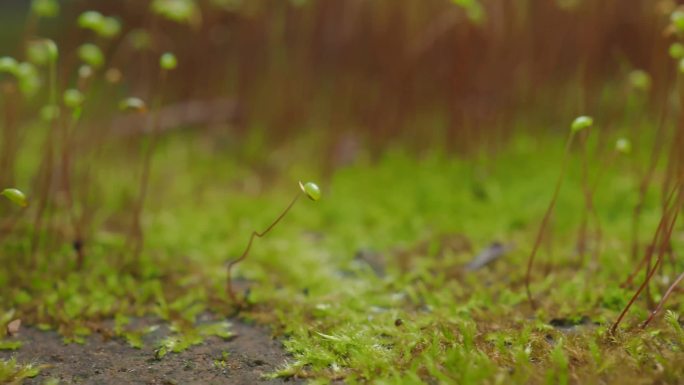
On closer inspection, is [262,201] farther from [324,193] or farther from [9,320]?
[9,320]

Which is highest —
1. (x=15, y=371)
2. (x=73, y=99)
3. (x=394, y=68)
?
(x=394, y=68)

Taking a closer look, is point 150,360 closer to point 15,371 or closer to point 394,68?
point 15,371

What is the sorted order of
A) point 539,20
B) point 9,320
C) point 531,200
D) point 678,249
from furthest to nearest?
1. point 539,20
2. point 531,200
3. point 678,249
4. point 9,320

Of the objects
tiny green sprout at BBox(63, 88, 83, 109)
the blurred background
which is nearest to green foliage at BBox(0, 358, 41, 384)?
tiny green sprout at BBox(63, 88, 83, 109)

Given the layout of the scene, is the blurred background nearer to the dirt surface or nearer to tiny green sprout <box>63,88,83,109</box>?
tiny green sprout <box>63,88,83,109</box>

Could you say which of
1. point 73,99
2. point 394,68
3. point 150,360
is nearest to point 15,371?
point 150,360

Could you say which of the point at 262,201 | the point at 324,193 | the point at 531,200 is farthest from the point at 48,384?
the point at 531,200
